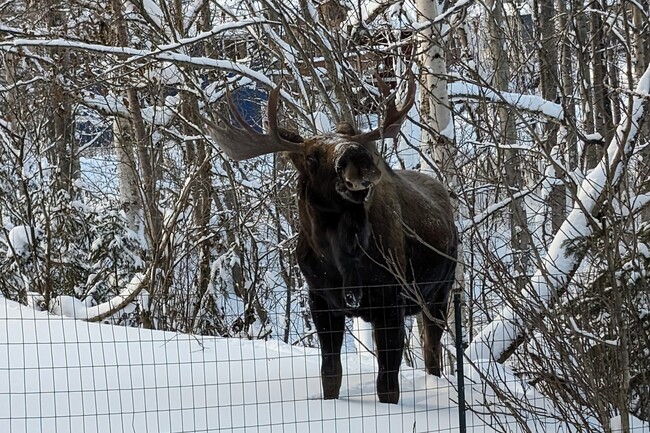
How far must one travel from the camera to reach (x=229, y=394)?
21.0ft

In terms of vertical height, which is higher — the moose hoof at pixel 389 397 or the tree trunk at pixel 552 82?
the tree trunk at pixel 552 82

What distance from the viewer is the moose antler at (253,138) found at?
5.99m

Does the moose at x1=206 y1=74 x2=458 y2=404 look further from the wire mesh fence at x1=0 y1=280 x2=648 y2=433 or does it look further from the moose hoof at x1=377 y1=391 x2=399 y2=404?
the wire mesh fence at x1=0 y1=280 x2=648 y2=433

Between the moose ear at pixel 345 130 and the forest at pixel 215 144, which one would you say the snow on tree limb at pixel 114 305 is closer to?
the forest at pixel 215 144

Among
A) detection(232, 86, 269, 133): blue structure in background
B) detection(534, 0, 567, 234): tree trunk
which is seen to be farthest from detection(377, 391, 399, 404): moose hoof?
detection(232, 86, 269, 133): blue structure in background

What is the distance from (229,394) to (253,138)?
1.81 metres

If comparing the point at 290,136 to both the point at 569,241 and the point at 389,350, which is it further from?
the point at 569,241

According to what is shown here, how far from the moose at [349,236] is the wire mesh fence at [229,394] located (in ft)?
0.41

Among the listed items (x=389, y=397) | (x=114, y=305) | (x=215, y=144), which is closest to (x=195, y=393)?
(x=389, y=397)

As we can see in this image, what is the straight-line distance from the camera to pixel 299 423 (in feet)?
19.1

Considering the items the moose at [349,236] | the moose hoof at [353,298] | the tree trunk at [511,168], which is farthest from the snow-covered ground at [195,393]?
the tree trunk at [511,168]

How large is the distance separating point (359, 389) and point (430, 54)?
3571 millimetres

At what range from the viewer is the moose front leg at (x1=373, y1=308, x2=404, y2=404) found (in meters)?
5.99

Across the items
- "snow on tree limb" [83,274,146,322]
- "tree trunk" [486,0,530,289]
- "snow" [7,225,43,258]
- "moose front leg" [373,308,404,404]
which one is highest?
"tree trunk" [486,0,530,289]
